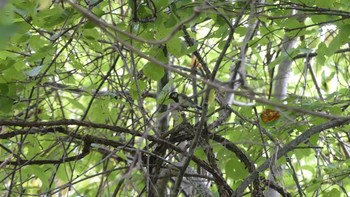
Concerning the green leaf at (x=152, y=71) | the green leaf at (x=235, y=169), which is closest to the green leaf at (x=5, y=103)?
the green leaf at (x=152, y=71)

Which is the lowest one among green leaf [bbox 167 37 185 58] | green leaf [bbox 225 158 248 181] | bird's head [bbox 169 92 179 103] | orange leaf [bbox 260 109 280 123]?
green leaf [bbox 225 158 248 181]

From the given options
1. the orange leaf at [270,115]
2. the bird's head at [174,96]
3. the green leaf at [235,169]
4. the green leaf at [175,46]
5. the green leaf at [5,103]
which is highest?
the green leaf at [175,46]

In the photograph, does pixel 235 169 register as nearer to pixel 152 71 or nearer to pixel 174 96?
pixel 174 96

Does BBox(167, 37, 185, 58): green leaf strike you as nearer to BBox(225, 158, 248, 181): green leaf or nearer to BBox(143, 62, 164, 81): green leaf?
BBox(143, 62, 164, 81): green leaf

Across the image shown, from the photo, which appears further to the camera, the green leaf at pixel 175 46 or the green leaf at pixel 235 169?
the green leaf at pixel 235 169

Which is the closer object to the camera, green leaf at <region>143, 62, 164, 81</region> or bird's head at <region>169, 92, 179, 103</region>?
green leaf at <region>143, 62, 164, 81</region>

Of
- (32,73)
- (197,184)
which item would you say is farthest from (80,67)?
(197,184)

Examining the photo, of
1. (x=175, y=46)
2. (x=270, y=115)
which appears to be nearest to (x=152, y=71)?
(x=175, y=46)

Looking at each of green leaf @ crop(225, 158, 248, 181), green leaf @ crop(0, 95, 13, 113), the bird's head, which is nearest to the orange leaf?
green leaf @ crop(225, 158, 248, 181)

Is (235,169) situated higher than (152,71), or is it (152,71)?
(152,71)

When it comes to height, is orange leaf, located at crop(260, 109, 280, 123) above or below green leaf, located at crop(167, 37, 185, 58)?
below

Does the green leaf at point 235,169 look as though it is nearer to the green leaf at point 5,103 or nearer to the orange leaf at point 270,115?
the orange leaf at point 270,115

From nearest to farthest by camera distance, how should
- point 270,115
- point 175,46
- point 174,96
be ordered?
point 175,46 < point 270,115 < point 174,96

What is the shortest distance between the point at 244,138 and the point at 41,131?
0.65m
